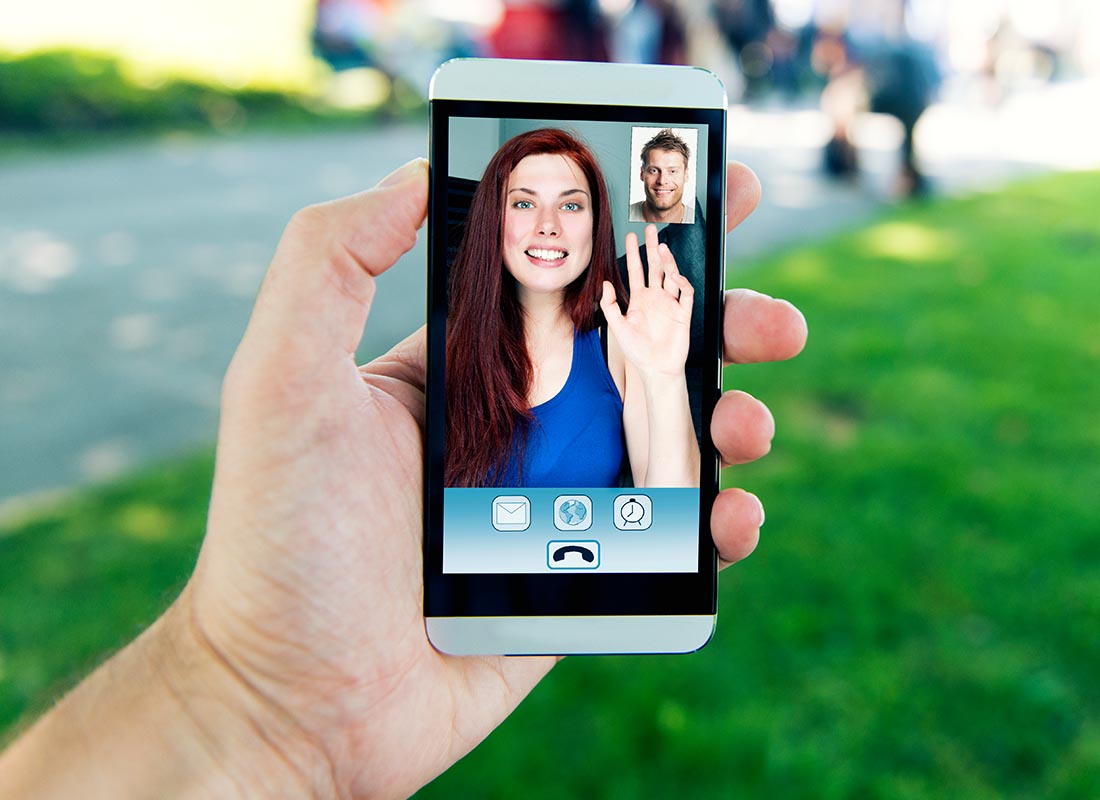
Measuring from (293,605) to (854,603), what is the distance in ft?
6.10

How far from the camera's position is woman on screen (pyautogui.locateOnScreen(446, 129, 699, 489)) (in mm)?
1728

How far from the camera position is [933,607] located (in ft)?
9.78

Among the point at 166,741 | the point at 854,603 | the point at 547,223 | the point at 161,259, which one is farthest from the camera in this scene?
the point at 161,259

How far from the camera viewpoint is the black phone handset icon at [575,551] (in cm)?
175

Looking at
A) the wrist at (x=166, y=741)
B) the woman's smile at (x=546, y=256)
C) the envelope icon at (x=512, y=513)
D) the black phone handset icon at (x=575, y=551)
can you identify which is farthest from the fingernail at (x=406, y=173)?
the wrist at (x=166, y=741)

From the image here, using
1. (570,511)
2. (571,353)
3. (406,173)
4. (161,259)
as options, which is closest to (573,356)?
(571,353)

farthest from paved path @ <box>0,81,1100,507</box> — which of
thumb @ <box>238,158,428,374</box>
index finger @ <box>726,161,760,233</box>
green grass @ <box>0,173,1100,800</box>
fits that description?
index finger @ <box>726,161,760,233</box>

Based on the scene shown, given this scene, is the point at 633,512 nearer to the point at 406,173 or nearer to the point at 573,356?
the point at 573,356

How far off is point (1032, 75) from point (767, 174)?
39.3ft

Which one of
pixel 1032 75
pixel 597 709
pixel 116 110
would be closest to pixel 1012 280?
pixel 597 709

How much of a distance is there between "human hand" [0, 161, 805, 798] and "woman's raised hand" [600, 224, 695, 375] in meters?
0.35

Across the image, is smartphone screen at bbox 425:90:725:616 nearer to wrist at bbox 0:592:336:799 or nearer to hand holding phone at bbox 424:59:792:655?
hand holding phone at bbox 424:59:792:655

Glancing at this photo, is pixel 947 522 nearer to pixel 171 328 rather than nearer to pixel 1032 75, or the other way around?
pixel 171 328

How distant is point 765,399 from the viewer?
13.7 feet
